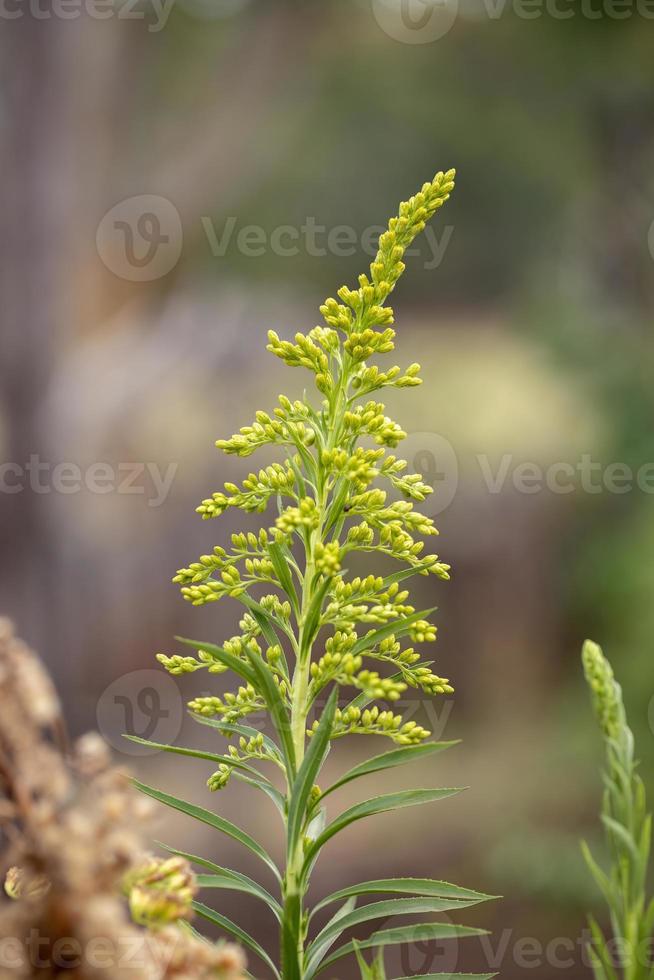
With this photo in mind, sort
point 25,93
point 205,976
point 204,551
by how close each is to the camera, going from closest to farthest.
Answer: point 205,976, point 25,93, point 204,551

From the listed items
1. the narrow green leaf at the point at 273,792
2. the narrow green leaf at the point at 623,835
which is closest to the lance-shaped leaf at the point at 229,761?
the narrow green leaf at the point at 273,792

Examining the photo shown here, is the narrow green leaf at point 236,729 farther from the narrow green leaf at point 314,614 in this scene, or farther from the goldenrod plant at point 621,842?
the goldenrod plant at point 621,842

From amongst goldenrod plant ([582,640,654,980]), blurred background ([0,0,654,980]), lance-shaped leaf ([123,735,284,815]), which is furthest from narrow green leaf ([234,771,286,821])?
blurred background ([0,0,654,980])

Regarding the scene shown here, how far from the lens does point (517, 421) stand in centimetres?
620

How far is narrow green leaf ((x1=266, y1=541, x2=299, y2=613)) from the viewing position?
49cm

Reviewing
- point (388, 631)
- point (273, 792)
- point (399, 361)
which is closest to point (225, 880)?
point (273, 792)

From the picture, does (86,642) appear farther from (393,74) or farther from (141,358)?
(393,74)

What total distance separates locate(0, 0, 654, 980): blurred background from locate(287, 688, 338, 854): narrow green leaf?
239 cm

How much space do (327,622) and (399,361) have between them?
21.5ft

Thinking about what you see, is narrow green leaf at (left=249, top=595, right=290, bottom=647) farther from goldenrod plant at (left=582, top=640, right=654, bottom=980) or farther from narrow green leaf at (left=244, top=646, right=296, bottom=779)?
goldenrod plant at (left=582, top=640, right=654, bottom=980)

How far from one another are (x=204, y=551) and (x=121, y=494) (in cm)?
61

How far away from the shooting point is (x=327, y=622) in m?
0.50

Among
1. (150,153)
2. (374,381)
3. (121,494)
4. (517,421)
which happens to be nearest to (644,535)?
(517,421)

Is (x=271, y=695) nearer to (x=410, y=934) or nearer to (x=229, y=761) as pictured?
(x=229, y=761)
